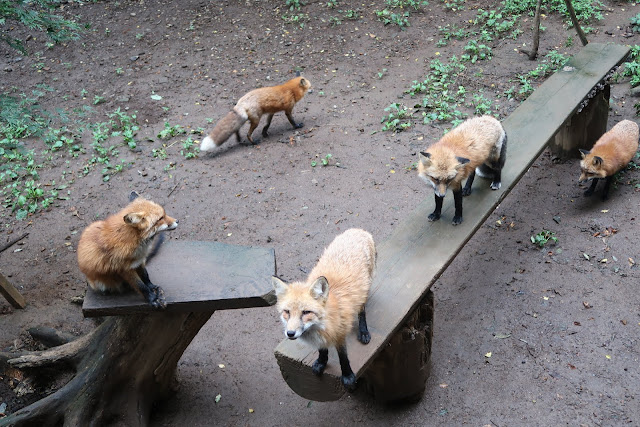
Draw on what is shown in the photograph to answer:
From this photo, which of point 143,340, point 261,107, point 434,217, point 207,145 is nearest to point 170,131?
point 207,145

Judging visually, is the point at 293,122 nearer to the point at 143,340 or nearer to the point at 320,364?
the point at 143,340

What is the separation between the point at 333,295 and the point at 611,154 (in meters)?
4.78

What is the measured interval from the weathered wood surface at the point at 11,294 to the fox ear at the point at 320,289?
4.06m

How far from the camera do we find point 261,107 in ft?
28.1

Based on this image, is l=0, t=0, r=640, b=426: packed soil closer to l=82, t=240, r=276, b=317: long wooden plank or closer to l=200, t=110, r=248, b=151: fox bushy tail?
l=200, t=110, r=248, b=151: fox bushy tail

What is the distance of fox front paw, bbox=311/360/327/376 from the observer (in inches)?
135

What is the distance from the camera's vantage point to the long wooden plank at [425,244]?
3539 millimetres

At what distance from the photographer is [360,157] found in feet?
25.4

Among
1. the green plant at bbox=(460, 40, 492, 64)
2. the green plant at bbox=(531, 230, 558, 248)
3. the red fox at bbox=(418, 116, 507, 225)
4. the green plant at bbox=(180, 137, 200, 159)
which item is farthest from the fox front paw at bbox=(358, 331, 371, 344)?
the green plant at bbox=(460, 40, 492, 64)

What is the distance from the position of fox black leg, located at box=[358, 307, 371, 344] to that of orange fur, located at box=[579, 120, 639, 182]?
4194 mm

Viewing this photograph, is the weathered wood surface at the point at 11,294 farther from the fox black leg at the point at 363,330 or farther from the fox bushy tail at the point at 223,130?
the fox black leg at the point at 363,330

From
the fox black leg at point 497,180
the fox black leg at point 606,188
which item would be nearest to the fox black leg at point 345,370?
the fox black leg at point 497,180

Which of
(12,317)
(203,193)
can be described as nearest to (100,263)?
(12,317)

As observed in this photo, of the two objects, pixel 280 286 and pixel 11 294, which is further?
pixel 11 294
